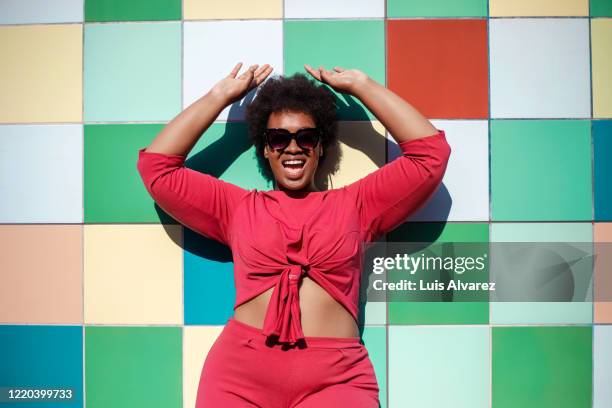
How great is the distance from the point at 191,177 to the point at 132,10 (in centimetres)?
82

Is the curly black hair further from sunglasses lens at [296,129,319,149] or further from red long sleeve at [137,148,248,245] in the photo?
red long sleeve at [137,148,248,245]

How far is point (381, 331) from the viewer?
164 cm

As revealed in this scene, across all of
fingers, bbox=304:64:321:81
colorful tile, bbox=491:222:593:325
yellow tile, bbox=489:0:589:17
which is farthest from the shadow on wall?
yellow tile, bbox=489:0:589:17

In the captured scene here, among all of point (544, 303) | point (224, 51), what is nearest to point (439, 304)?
point (544, 303)

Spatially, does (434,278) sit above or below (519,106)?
below

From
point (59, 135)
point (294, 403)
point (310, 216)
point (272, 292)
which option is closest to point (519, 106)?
point (310, 216)

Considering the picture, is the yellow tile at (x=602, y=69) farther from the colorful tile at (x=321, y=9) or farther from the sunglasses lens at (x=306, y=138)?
the sunglasses lens at (x=306, y=138)

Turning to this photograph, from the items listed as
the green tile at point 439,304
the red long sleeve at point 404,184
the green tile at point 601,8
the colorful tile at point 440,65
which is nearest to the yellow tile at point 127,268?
the red long sleeve at point 404,184

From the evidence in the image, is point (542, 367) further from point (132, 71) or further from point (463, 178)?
point (132, 71)

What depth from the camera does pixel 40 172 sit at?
1.70 meters

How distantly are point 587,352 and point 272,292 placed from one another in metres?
1.31

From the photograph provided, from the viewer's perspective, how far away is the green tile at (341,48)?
1.65 m

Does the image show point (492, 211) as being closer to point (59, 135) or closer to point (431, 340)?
point (431, 340)

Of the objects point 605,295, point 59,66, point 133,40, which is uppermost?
point 133,40
